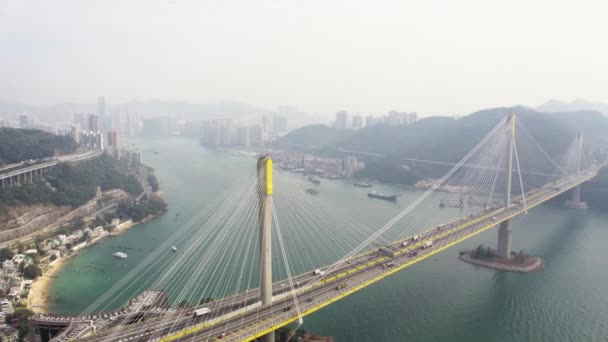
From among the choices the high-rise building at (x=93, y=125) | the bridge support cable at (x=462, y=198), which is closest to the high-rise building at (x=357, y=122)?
the bridge support cable at (x=462, y=198)

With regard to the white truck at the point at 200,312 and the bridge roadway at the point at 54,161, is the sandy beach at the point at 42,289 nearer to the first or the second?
the white truck at the point at 200,312

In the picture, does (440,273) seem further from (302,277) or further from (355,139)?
(355,139)

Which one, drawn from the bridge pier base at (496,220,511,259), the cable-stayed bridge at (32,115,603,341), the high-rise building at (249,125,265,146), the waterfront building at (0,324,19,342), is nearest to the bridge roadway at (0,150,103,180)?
the cable-stayed bridge at (32,115,603,341)

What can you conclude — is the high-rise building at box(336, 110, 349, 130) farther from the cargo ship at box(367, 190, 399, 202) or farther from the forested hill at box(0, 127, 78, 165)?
the forested hill at box(0, 127, 78, 165)


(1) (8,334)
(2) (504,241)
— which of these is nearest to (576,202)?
(2) (504,241)

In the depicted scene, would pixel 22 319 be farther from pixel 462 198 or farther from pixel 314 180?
pixel 314 180

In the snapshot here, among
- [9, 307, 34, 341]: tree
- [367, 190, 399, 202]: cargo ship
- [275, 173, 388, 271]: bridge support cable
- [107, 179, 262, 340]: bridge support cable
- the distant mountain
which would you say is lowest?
[9, 307, 34, 341]: tree
